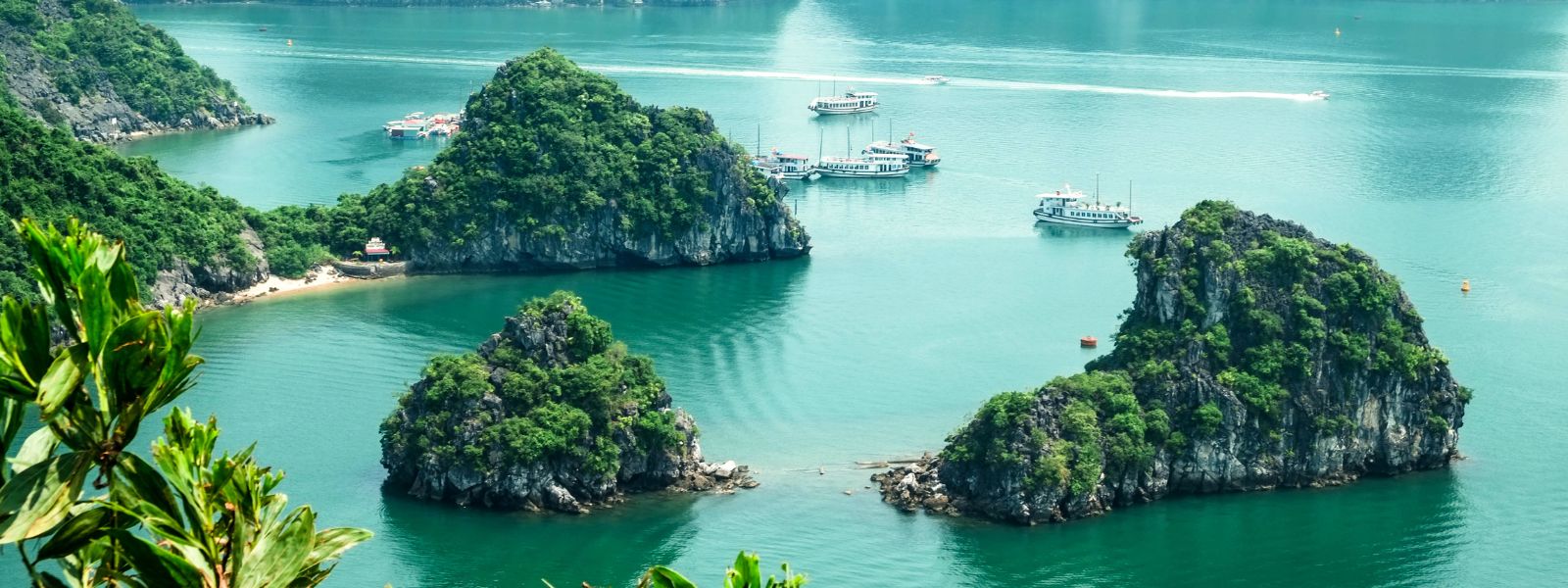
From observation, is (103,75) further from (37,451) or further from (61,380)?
(61,380)

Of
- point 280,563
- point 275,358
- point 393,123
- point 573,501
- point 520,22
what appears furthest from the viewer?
point 520,22

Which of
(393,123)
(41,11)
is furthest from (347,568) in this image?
(41,11)

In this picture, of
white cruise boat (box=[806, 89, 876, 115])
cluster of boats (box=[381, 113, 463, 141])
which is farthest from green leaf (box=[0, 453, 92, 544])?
white cruise boat (box=[806, 89, 876, 115])

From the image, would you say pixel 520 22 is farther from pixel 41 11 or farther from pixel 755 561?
pixel 755 561

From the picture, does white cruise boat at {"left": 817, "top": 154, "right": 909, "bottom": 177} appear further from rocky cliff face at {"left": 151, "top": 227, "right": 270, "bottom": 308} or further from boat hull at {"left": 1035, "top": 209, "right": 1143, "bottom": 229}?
rocky cliff face at {"left": 151, "top": 227, "right": 270, "bottom": 308}

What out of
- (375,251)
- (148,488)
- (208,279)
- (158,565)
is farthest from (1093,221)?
(158,565)

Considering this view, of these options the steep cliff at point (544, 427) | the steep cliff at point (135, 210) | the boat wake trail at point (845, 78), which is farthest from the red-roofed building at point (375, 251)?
the boat wake trail at point (845, 78)
